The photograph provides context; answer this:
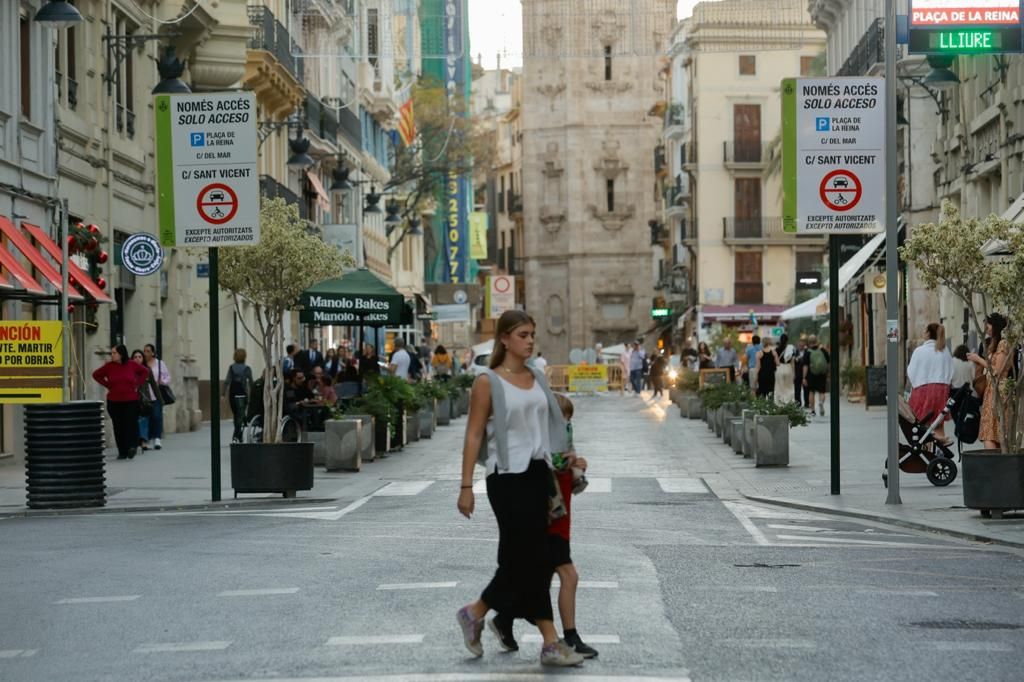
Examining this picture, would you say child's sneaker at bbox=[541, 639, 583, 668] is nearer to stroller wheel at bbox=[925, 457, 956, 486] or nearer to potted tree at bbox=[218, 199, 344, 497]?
stroller wheel at bbox=[925, 457, 956, 486]

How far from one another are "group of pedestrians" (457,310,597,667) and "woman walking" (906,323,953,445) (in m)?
14.2

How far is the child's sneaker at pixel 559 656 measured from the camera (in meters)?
9.36

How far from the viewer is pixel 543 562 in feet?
31.6

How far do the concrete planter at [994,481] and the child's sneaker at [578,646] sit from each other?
8590 millimetres

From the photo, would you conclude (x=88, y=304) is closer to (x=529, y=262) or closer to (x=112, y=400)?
→ (x=112, y=400)

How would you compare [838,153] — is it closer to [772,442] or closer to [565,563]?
[772,442]

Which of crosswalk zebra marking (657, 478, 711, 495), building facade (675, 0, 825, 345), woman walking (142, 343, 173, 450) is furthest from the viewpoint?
building facade (675, 0, 825, 345)

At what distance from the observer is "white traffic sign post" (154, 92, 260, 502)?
69.1ft

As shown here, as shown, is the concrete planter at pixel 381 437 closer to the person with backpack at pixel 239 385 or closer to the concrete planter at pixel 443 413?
the person with backpack at pixel 239 385

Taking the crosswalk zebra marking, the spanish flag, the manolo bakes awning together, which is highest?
the spanish flag

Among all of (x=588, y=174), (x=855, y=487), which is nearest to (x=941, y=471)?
(x=855, y=487)

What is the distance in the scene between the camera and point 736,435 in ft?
99.5

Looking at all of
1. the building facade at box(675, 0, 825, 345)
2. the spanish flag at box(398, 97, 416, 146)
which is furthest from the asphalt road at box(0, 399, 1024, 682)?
the building facade at box(675, 0, 825, 345)

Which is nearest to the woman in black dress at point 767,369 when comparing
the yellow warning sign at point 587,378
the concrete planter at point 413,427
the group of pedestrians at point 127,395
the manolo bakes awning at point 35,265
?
the concrete planter at point 413,427
